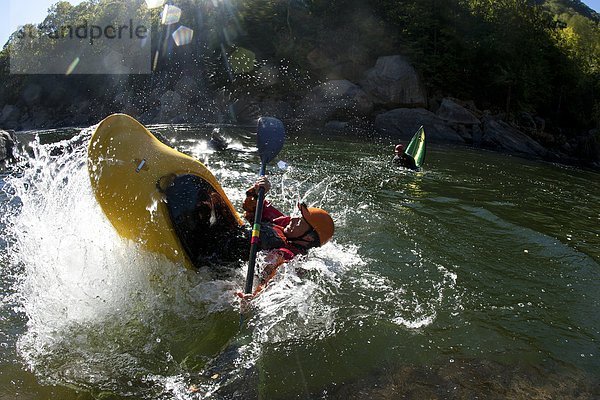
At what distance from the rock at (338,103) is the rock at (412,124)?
4.64 feet

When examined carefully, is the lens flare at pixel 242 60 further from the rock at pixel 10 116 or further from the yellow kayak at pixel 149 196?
the yellow kayak at pixel 149 196

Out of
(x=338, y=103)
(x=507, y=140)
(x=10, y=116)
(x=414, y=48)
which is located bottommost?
(x=10, y=116)

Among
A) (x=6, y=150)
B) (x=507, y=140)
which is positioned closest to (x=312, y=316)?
(x=6, y=150)

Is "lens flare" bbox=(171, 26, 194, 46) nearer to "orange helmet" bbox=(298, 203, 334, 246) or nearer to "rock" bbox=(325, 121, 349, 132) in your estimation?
"rock" bbox=(325, 121, 349, 132)

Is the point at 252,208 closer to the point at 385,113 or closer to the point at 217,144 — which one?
the point at 217,144

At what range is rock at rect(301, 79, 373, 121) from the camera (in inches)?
830

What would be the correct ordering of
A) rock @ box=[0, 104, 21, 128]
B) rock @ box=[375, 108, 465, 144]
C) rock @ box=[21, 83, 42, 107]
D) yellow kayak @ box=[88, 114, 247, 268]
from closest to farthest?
yellow kayak @ box=[88, 114, 247, 268] → rock @ box=[375, 108, 465, 144] → rock @ box=[0, 104, 21, 128] → rock @ box=[21, 83, 42, 107]

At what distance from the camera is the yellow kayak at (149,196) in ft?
12.5

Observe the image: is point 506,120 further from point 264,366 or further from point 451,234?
point 264,366

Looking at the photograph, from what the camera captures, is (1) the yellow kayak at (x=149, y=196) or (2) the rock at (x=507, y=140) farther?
(2) the rock at (x=507, y=140)

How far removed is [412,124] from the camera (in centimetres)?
1930

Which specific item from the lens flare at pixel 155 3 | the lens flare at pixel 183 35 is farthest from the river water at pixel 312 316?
the lens flare at pixel 155 3

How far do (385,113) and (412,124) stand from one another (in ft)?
4.82

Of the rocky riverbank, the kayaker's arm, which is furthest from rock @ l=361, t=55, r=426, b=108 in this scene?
the kayaker's arm
